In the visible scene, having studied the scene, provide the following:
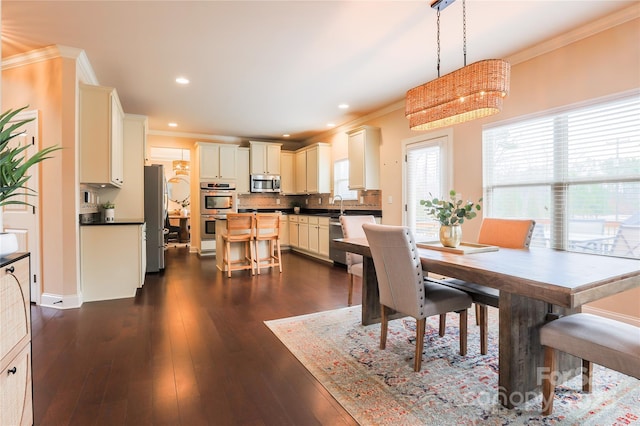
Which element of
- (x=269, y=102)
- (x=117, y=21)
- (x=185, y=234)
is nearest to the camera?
(x=117, y=21)

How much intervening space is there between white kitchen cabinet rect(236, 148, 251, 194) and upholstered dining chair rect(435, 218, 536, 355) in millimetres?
5632

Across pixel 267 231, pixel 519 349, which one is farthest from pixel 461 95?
pixel 267 231

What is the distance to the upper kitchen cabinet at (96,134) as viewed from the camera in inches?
148

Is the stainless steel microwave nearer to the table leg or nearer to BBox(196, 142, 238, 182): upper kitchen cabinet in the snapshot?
BBox(196, 142, 238, 182): upper kitchen cabinet

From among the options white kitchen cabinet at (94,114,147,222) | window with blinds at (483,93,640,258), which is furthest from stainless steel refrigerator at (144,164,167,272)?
window with blinds at (483,93,640,258)

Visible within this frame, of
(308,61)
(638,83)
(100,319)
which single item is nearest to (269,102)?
(308,61)

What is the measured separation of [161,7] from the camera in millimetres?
2715

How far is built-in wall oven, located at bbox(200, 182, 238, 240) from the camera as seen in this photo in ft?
23.5

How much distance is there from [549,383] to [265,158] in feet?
22.5

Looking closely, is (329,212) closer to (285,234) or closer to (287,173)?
(285,234)

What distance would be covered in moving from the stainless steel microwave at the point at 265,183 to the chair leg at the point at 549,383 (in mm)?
6635

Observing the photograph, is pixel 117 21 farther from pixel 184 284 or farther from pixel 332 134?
pixel 332 134

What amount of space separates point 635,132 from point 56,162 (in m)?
5.43

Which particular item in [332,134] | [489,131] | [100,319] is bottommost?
[100,319]
